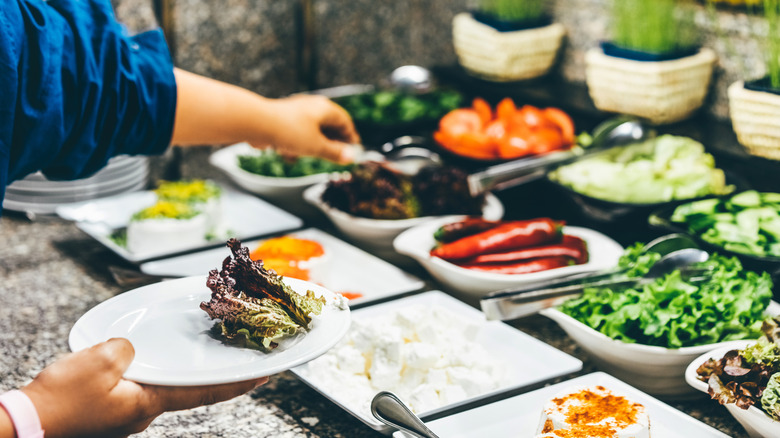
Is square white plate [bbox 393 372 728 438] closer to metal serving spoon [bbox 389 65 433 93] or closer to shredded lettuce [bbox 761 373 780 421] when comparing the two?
shredded lettuce [bbox 761 373 780 421]

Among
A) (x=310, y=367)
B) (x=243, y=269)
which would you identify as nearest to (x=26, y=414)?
Result: (x=243, y=269)

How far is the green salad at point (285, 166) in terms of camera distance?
7.70ft

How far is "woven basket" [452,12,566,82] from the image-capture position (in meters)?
2.61

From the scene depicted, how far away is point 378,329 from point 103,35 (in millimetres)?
717

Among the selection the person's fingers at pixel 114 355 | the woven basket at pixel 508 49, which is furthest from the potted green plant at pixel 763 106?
the person's fingers at pixel 114 355

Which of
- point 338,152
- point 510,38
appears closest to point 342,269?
point 338,152

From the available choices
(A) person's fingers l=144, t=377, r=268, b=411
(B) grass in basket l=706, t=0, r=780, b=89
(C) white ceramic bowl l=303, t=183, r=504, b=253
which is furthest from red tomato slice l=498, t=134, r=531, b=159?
(A) person's fingers l=144, t=377, r=268, b=411

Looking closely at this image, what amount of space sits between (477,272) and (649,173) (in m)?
0.56

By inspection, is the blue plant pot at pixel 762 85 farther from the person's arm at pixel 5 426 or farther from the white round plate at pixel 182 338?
the person's arm at pixel 5 426

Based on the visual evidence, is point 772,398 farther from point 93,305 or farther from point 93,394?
point 93,305

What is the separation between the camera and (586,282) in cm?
154

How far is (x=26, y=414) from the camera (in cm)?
100

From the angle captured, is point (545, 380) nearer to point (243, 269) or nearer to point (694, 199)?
point (243, 269)

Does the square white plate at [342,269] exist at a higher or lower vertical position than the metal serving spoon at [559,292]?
lower
